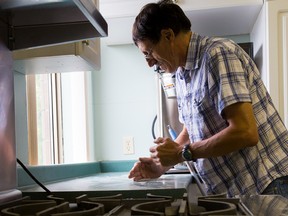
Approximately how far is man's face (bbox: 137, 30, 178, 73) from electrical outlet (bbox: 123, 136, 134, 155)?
0.98 m

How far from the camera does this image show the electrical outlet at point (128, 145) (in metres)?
2.23

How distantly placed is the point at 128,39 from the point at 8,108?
4.47 feet

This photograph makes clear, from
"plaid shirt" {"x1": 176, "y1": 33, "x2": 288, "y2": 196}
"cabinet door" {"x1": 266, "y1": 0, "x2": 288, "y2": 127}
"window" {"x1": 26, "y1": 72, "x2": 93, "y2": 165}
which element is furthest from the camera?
"window" {"x1": 26, "y1": 72, "x2": 93, "y2": 165}

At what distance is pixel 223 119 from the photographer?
42.9 inches

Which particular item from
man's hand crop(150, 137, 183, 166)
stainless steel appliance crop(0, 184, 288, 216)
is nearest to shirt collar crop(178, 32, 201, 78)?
man's hand crop(150, 137, 183, 166)

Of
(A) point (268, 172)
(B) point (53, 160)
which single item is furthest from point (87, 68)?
(B) point (53, 160)

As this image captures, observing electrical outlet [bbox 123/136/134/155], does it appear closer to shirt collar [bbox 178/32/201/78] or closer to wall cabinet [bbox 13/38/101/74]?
wall cabinet [bbox 13/38/101/74]

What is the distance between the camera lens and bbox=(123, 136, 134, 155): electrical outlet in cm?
223

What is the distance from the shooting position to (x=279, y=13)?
5.52ft

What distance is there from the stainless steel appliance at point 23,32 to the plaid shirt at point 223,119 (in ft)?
1.05

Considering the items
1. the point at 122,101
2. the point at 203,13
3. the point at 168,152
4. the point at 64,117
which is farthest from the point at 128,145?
the point at 168,152

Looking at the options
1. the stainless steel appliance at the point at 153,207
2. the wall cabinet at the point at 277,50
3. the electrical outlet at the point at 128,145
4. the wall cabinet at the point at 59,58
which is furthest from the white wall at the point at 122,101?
the stainless steel appliance at the point at 153,207

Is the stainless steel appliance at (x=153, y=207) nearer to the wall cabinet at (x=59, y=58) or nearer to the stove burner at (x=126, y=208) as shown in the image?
the stove burner at (x=126, y=208)

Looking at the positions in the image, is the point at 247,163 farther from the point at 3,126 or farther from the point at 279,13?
the point at 279,13
